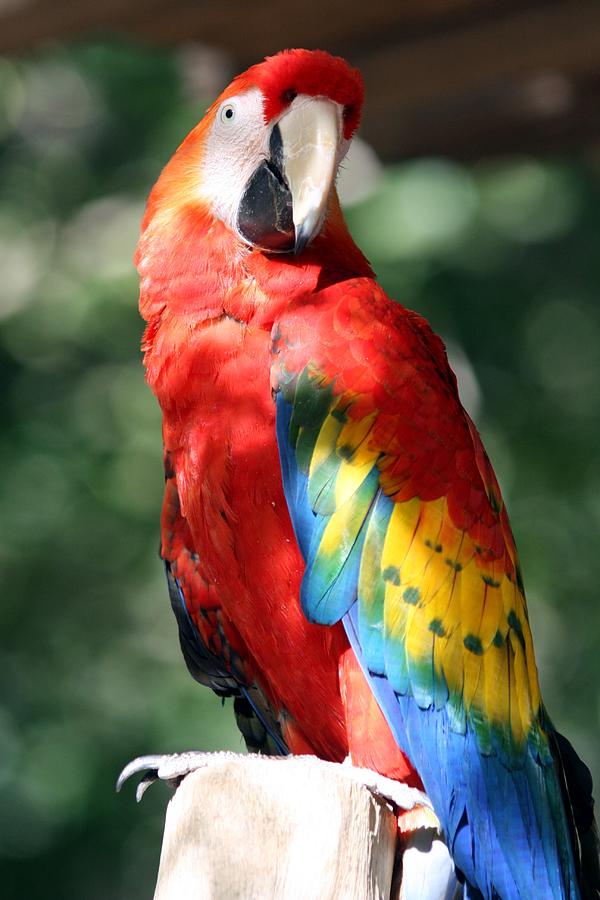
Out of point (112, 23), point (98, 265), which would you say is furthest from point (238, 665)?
point (98, 265)

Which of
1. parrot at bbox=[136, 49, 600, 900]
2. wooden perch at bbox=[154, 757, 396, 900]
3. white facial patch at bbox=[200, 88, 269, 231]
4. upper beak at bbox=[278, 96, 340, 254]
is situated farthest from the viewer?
white facial patch at bbox=[200, 88, 269, 231]

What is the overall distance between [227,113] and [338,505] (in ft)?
2.57

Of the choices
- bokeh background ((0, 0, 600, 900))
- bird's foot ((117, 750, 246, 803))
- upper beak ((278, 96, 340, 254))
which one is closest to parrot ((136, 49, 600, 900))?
upper beak ((278, 96, 340, 254))

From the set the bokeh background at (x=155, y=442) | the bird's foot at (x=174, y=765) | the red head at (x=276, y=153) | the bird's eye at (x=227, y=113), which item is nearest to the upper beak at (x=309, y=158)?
the red head at (x=276, y=153)

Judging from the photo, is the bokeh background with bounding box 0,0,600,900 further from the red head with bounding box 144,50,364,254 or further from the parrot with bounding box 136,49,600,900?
the parrot with bounding box 136,49,600,900

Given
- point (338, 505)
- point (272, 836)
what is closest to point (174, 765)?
point (272, 836)

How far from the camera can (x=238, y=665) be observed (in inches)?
86.6

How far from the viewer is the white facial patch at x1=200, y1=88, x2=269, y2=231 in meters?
2.14

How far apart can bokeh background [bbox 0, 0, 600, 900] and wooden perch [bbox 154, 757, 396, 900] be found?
8.55ft

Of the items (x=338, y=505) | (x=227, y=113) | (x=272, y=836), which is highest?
(x=227, y=113)

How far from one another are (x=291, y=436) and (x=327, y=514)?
133 millimetres

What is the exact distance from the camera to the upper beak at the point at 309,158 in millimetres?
2025

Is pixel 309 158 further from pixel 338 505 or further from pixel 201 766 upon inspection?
pixel 201 766

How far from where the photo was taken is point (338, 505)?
190 cm
